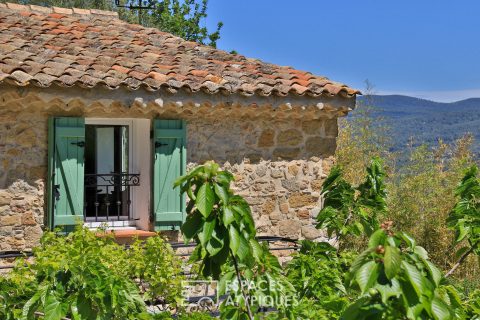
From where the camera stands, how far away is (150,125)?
898 centimetres

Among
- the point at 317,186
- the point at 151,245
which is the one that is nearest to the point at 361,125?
the point at 317,186

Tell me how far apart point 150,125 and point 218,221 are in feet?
18.2

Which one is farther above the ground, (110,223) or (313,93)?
(313,93)

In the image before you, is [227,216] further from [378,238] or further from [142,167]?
[142,167]

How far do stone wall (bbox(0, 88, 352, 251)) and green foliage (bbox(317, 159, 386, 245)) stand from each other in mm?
3017

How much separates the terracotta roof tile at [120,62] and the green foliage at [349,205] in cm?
296

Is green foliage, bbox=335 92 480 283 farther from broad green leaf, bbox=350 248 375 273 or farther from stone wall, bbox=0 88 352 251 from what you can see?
broad green leaf, bbox=350 248 375 273

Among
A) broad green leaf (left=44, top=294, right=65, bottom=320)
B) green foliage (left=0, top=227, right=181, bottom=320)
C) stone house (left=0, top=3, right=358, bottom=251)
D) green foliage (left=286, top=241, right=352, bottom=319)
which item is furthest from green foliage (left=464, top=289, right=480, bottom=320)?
stone house (left=0, top=3, right=358, bottom=251)

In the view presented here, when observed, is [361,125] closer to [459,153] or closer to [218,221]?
[459,153]

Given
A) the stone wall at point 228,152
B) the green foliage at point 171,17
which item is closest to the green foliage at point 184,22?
the green foliage at point 171,17

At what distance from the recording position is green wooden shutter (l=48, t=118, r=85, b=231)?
8289 mm

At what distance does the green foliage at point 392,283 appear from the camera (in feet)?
8.86

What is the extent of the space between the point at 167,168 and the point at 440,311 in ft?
20.8

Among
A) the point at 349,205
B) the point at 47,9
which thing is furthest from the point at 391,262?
the point at 47,9
